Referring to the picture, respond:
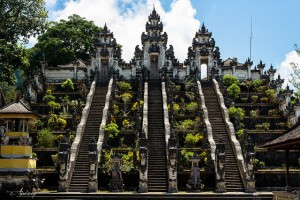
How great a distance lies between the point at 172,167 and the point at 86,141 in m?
6.03

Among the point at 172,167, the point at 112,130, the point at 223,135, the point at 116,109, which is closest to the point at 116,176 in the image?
the point at 172,167

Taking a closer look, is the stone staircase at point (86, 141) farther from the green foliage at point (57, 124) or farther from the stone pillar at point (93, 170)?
the green foliage at point (57, 124)

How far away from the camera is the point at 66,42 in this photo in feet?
161

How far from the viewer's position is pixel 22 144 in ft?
62.5

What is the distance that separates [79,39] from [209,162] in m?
30.9

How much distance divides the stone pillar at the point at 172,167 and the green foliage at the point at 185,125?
15.3 ft

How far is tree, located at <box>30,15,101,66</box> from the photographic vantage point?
46.8 metres

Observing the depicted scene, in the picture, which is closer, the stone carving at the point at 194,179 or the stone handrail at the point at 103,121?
the stone carving at the point at 194,179

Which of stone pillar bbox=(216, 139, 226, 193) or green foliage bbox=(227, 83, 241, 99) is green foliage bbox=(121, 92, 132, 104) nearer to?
green foliage bbox=(227, 83, 241, 99)

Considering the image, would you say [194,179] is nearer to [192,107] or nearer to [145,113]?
[145,113]

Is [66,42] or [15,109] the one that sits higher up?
[66,42]

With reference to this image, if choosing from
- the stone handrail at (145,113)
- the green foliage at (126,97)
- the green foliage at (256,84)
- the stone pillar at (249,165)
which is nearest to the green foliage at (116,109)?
the green foliage at (126,97)

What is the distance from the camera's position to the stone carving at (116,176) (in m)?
21.0

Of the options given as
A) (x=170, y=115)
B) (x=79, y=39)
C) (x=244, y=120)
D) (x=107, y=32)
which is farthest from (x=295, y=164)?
(x=79, y=39)
